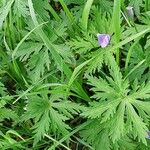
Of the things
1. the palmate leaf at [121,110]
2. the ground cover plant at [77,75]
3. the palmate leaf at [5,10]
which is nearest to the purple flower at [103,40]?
the ground cover plant at [77,75]

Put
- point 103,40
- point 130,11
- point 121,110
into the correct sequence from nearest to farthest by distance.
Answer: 1. point 121,110
2. point 103,40
3. point 130,11

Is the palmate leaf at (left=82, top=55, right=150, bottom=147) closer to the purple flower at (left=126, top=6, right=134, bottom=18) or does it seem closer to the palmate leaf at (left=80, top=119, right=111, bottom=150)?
the palmate leaf at (left=80, top=119, right=111, bottom=150)

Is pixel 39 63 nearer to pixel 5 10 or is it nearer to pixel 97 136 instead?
pixel 5 10

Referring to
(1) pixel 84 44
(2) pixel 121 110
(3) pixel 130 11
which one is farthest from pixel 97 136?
(3) pixel 130 11

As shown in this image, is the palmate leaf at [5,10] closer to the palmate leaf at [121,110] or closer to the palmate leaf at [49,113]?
the palmate leaf at [49,113]

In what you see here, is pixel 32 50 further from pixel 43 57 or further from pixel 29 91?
pixel 29 91

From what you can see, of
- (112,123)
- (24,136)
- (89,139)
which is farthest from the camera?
(24,136)

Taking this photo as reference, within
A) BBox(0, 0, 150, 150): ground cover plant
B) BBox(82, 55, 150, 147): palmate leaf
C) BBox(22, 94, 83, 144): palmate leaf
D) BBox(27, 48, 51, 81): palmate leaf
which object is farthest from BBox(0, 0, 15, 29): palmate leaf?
BBox(82, 55, 150, 147): palmate leaf

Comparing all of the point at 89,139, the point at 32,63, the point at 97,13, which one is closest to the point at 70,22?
the point at 97,13
